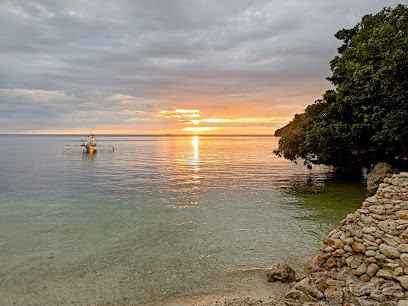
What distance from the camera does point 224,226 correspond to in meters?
15.8

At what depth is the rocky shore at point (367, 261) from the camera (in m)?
6.84

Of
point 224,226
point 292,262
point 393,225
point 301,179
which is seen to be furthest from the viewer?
point 301,179

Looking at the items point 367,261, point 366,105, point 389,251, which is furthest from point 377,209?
point 366,105

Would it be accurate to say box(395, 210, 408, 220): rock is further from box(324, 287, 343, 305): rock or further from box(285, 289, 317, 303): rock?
box(285, 289, 317, 303): rock

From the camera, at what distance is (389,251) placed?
7500 mm

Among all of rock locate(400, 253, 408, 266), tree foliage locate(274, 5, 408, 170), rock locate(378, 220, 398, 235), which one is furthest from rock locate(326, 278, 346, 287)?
tree foliage locate(274, 5, 408, 170)

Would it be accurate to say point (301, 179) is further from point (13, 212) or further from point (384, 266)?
point (13, 212)

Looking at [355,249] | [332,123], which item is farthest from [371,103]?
[355,249]

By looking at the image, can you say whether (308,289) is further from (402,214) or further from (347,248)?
(402,214)

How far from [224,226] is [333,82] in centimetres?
2467

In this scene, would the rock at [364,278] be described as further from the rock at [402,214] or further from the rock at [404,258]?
the rock at [402,214]

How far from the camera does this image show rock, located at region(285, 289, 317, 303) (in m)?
7.17

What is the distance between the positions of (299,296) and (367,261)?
2348 mm

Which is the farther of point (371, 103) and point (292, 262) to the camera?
point (371, 103)
